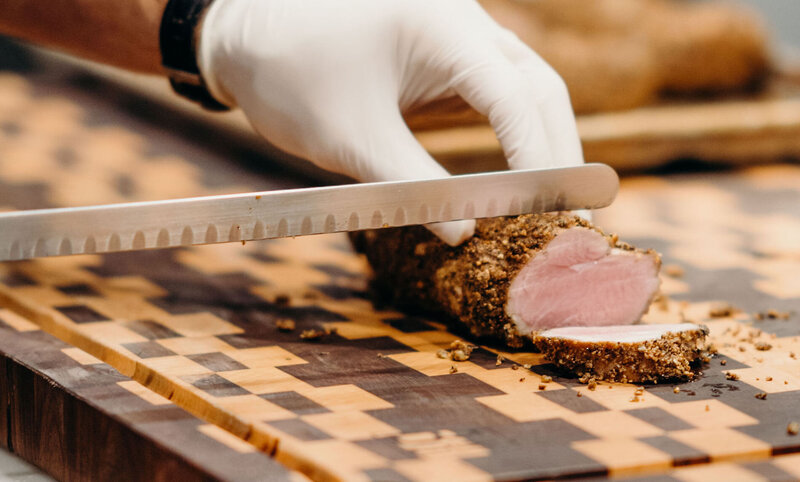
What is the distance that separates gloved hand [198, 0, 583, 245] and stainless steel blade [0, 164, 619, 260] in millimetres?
123

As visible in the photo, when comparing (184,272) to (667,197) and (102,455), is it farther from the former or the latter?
(667,197)

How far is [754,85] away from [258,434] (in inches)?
125

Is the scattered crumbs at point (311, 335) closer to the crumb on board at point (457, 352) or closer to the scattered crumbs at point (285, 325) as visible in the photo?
the scattered crumbs at point (285, 325)

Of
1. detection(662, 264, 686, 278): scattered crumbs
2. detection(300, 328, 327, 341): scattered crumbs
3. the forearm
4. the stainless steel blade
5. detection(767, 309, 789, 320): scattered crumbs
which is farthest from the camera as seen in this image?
detection(662, 264, 686, 278): scattered crumbs

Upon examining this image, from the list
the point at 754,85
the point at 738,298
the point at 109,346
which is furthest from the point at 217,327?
the point at 754,85

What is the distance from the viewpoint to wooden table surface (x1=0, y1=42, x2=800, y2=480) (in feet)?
4.17

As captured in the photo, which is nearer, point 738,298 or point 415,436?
point 415,436

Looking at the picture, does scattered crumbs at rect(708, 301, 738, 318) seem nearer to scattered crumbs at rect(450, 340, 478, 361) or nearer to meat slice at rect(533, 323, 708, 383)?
meat slice at rect(533, 323, 708, 383)

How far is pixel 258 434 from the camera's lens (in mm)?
1318

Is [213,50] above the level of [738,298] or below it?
above

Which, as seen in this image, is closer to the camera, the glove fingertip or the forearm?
the glove fingertip

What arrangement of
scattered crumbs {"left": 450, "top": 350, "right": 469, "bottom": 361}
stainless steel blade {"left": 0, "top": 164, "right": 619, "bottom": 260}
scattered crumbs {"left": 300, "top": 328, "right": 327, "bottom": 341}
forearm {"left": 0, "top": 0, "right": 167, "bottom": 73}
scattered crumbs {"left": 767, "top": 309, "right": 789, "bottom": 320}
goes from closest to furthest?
stainless steel blade {"left": 0, "top": 164, "right": 619, "bottom": 260} < scattered crumbs {"left": 450, "top": 350, "right": 469, "bottom": 361} < scattered crumbs {"left": 300, "top": 328, "right": 327, "bottom": 341} < scattered crumbs {"left": 767, "top": 309, "right": 789, "bottom": 320} < forearm {"left": 0, "top": 0, "right": 167, "bottom": 73}

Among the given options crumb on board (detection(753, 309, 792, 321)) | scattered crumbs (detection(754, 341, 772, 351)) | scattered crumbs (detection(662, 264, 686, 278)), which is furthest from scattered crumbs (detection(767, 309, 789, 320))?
scattered crumbs (detection(662, 264, 686, 278))

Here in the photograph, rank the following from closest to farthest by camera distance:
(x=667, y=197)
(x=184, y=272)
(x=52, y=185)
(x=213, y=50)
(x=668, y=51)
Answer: (x=213, y=50), (x=184, y=272), (x=52, y=185), (x=667, y=197), (x=668, y=51)
